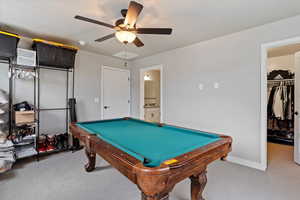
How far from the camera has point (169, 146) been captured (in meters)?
1.30

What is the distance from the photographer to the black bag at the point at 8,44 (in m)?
2.24

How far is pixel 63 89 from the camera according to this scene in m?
3.33

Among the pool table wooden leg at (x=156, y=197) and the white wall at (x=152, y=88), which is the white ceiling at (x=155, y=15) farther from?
the white wall at (x=152, y=88)

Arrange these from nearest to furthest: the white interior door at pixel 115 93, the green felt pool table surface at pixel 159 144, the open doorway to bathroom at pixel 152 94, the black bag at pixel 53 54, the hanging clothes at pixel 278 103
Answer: the green felt pool table surface at pixel 159 144 < the black bag at pixel 53 54 < the hanging clothes at pixel 278 103 < the white interior door at pixel 115 93 < the open doorway to bathroom at pixel 152 94

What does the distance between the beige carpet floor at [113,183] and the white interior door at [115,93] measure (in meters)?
1.76

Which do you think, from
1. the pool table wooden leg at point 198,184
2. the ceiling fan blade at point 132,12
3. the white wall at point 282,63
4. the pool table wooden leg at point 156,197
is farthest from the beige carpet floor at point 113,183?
the white wall at point 282,63

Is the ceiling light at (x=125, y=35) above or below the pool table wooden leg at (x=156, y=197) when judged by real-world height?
above

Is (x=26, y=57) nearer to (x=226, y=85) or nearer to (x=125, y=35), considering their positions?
(x=125, y=35)

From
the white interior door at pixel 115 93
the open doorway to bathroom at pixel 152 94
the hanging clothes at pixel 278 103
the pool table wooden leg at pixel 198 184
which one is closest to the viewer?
the pool table wooden leg at pixel 198 184

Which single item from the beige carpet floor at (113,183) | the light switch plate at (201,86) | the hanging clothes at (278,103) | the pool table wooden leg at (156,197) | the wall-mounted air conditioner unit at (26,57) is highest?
the wall-mounted air conditioner unit at (26,57)

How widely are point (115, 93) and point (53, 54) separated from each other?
184cm

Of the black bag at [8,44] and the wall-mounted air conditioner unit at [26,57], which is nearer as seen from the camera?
the black bag at [8,44]

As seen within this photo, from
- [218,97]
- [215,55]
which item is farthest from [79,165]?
[215,55]

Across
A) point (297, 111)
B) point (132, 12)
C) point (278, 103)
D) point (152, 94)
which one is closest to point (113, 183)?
point (132, 12)
